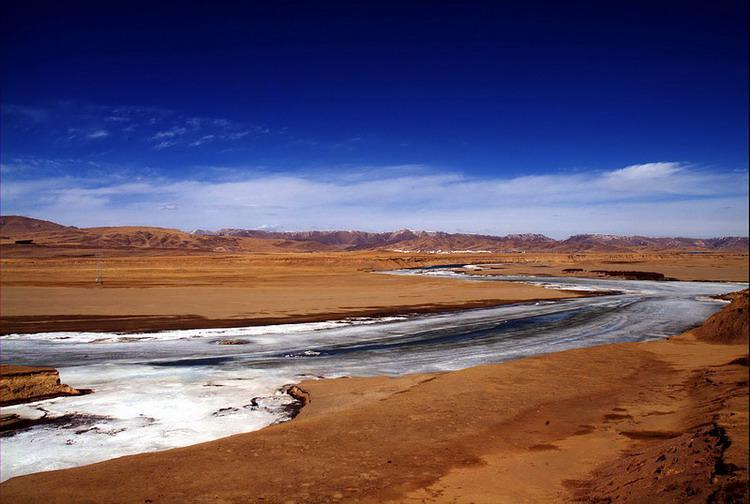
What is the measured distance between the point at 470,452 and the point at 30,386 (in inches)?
448

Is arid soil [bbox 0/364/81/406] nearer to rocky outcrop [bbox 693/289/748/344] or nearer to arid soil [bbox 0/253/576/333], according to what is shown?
arid soil [bbox 0/253/576/333]

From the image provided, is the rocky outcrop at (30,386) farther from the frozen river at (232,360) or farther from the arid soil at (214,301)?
the arid soil at (214,301)

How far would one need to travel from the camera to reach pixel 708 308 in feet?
104

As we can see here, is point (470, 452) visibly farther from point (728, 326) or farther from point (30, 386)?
point (728, 326)

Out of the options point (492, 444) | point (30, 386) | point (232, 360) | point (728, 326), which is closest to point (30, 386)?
point (30, 386)

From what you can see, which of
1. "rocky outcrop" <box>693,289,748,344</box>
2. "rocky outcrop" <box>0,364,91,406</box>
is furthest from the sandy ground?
"rocky outcrop" <box>693,289,748,344</box>

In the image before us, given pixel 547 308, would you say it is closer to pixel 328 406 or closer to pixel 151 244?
pixel 328 406

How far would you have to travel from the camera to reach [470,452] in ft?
28.3

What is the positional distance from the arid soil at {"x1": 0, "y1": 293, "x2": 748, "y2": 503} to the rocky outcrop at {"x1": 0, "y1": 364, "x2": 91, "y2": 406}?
546cm

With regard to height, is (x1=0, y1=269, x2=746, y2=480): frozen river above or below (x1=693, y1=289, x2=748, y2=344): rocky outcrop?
below

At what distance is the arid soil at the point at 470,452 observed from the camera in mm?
6543

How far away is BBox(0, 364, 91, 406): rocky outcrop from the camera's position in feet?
39.7

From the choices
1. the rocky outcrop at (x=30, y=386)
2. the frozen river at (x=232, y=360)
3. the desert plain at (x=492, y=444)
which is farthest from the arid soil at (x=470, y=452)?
the rocky outcrop at (x=30, y=386)

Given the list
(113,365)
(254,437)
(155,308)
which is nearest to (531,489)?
(254,437)
